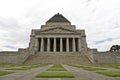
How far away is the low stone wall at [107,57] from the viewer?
42.8 metres

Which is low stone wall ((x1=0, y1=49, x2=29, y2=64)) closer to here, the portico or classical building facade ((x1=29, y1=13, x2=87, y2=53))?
classical building facade ((x1=29, y1=13, x2=87, y2=53))

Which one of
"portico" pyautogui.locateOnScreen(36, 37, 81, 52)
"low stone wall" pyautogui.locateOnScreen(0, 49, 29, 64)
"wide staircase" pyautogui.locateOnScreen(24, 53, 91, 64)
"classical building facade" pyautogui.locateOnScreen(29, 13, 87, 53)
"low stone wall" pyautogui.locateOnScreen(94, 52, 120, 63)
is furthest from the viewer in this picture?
"classical building facade" pyautogui.locateOnScreen(29, 13, 87, 53)

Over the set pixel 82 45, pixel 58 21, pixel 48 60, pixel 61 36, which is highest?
pixel 58 21

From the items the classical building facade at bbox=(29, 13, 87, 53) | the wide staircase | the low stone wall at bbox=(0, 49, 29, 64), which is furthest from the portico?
the low stone wall at bbox=(0, 49, 29, 64)

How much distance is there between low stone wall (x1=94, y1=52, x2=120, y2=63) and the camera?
42838mm

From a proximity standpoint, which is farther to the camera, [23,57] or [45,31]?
[45,31]

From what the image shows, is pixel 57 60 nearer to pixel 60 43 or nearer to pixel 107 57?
pixel 107 57

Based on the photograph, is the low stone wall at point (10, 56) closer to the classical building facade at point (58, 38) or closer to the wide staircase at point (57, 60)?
the wide staircase at point (57, 60)

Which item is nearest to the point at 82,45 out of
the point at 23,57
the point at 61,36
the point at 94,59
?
the point at 61,36

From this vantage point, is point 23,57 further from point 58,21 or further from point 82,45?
point 58,21

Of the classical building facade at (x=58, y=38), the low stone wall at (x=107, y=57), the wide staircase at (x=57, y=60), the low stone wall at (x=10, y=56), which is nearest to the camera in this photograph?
the wide staircase at (x=57, y=60)

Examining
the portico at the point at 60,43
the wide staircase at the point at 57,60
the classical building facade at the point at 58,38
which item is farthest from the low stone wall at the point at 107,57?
the portico at the point at 60,43

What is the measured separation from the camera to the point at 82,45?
228ft

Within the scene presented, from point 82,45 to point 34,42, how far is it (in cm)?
2430
